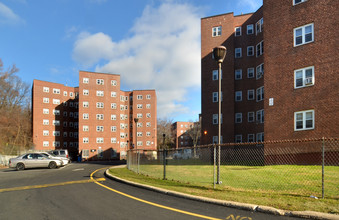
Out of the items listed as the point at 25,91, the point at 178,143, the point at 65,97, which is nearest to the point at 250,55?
the point at 65,97

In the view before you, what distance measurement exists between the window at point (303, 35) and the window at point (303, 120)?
209 inches

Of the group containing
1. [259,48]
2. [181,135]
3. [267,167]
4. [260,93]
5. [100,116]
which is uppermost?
[259,48]

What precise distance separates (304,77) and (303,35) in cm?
324

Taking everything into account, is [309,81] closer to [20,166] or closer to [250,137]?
[250,137]

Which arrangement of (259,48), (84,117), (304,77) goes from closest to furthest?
(304,77), (259,48), (84,117)

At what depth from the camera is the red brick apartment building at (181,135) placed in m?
119

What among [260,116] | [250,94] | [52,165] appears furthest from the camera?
[250,94]

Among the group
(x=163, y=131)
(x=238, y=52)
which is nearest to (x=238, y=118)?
(x=238, y=52)

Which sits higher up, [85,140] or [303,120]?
[303,120]

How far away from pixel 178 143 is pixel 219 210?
11831cm

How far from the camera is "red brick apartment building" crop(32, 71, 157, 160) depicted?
182 ft

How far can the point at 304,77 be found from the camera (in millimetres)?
16891

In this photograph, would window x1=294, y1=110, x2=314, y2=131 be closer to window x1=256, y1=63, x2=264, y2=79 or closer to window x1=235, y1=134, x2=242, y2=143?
window x1=256, y1=63, x2=264, y2=79

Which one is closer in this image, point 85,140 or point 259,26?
point 259,26
